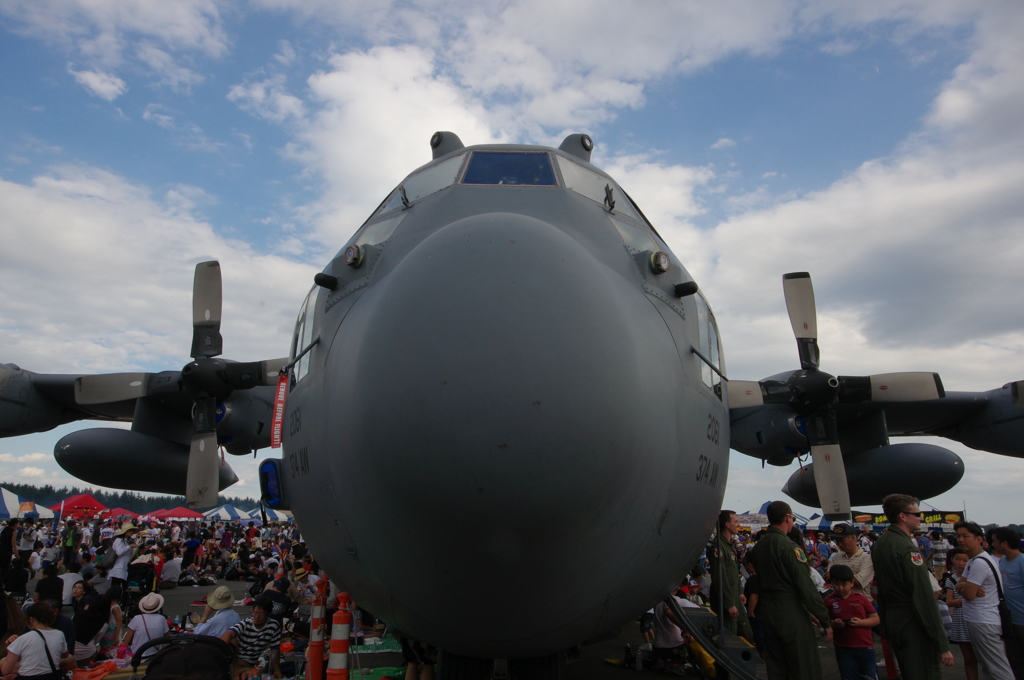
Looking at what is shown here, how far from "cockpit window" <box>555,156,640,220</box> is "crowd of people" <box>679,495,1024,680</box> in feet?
9.21

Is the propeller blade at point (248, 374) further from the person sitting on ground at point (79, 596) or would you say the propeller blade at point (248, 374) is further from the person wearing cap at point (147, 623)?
the person sitting on ground at point (79, 596)

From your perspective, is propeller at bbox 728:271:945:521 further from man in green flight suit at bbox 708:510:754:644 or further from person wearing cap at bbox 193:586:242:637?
person wearing cap at bbox 193:586:242:637

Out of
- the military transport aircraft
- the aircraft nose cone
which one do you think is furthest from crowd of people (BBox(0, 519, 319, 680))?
the aircraft nose cone

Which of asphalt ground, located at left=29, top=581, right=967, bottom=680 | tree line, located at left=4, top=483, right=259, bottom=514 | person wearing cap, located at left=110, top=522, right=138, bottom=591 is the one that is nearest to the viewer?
asphalt ground, located at left=29, top=581, right=967, bottom=680

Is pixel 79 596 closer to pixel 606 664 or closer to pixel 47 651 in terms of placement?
pixel 47 651

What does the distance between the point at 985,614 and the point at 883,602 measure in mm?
1708

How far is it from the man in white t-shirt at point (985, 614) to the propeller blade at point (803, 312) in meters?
2.56

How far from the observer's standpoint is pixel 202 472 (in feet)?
22.3

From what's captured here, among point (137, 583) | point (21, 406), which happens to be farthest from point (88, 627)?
point (137, 583)

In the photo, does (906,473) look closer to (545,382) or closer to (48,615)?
(545,382)

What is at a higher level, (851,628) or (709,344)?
(709,344)

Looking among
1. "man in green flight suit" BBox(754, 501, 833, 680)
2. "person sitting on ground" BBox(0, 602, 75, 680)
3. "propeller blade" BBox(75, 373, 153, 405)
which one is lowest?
"person sitting on ground" BBox(0, 602, 75, 680)

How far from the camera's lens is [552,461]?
223 cm

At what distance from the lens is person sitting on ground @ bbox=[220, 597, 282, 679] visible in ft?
25.1
